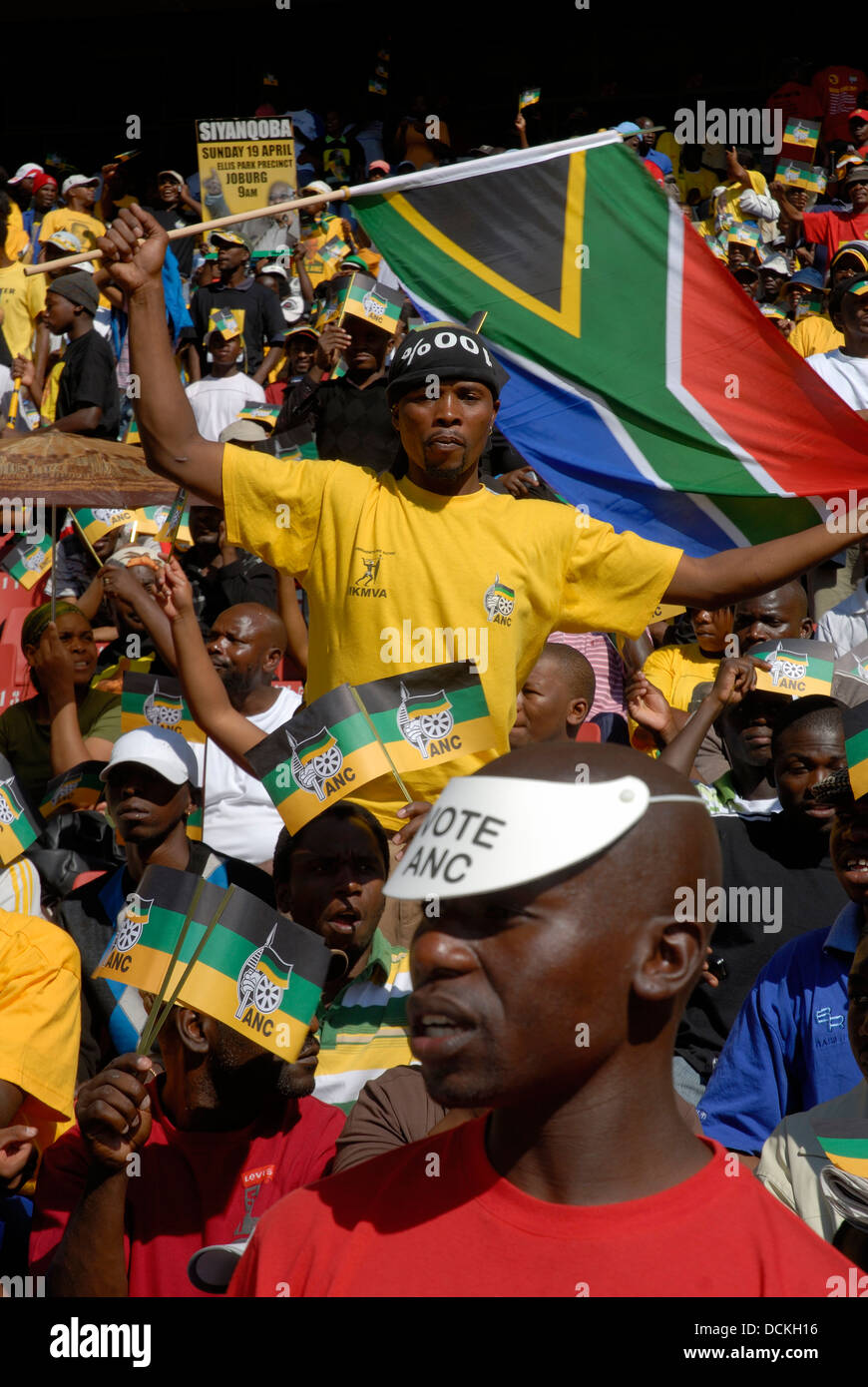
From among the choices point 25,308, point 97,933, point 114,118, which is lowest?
point 97,933

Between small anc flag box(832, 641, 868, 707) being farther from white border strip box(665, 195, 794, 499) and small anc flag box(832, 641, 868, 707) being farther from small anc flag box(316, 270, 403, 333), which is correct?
small anc flag box(316, 270, 403, 333)

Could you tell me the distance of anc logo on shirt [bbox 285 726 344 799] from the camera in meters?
3.60

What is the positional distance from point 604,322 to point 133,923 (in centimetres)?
264

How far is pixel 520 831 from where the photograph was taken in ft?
5.71

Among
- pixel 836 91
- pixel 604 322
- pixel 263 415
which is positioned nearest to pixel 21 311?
pixel 263 415

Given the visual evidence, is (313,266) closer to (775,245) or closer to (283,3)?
(775,245)

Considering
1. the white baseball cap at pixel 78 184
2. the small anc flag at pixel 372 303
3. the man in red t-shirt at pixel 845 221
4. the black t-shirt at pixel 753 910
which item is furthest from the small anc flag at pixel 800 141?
the black t-shirt at pixel 753 910

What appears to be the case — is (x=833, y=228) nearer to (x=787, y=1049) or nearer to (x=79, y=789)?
(x=79, y=789)

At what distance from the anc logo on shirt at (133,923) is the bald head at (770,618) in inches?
140

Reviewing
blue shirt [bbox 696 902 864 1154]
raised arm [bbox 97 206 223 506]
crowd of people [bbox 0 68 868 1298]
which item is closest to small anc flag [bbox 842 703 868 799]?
crowd of people [bbox 0 68 868 1298]

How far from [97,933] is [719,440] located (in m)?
2.41

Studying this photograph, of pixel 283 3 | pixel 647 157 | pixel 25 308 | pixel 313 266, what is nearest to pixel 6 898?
pixel 25 308

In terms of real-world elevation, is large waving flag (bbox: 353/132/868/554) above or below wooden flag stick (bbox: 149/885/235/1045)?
above

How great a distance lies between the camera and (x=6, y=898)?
16.0ft
